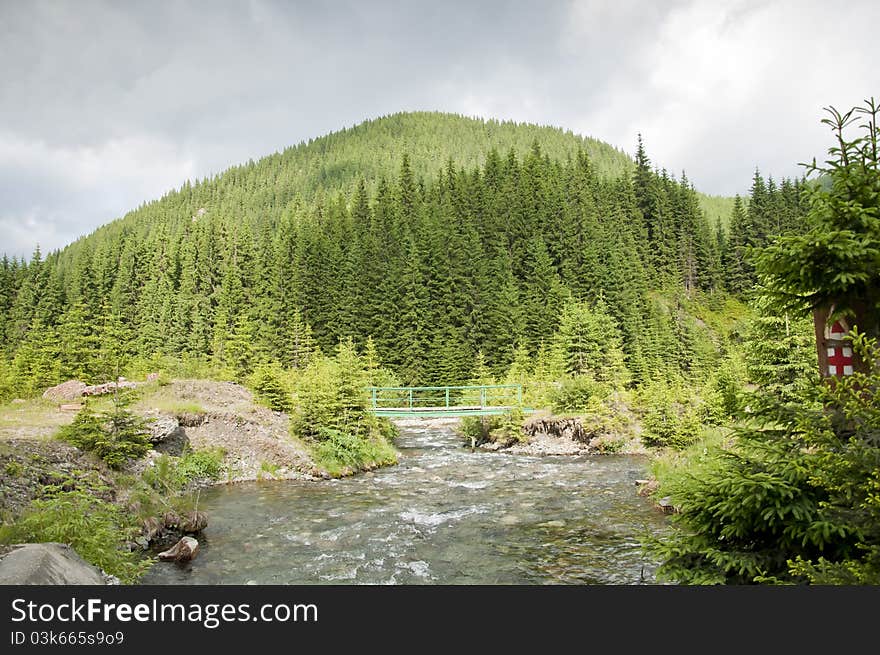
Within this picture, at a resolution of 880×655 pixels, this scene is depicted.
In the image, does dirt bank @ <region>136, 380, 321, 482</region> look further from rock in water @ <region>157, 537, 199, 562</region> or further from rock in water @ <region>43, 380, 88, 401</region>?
rock in water @ <region>157, 537, 199, 562</region>

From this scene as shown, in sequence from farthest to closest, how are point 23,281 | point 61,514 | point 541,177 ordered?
point 541,177
point 23,281
point 61,514

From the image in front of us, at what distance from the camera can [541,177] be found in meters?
74.2

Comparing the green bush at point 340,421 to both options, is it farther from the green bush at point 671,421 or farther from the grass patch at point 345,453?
the green bush at point 671,421

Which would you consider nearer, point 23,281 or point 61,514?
point 61,514

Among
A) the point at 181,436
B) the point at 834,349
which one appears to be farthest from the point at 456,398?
the point at 834,349

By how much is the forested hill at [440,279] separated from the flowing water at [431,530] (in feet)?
69.1

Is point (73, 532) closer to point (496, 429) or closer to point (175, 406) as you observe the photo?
point (175, 406)

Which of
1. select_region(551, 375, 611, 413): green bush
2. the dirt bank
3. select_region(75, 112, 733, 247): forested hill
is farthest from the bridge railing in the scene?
select_region(75, 112, 733, 247): forested hill

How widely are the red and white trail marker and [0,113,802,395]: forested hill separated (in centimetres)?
3385

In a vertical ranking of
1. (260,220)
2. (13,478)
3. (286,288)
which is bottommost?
(13,478)

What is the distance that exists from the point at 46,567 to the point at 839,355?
8447 millimetres
